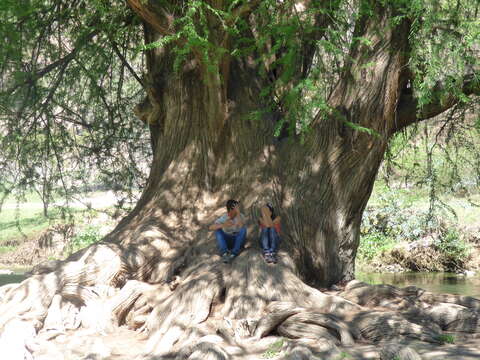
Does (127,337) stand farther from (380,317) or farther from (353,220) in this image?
(353,220)

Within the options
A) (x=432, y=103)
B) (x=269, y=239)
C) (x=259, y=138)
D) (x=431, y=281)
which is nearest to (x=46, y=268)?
(x=269, y=239)

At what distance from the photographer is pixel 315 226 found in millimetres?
9648

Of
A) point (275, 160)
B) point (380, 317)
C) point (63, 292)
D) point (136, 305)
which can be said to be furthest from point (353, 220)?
point (63, 292)

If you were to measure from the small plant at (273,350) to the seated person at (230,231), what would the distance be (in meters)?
1.82

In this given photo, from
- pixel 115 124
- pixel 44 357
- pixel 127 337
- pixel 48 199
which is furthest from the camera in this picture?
pixel 115 124

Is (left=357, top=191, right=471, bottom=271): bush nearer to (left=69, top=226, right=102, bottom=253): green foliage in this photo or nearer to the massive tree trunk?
(left=69, top=226, right=102, bottom=253): green foliage

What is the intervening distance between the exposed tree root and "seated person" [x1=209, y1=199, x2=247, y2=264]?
0.54 feet

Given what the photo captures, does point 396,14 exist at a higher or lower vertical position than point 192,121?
higher

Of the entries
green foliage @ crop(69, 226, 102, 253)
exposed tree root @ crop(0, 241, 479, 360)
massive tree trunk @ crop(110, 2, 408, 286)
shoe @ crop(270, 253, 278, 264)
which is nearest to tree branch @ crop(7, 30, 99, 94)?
massive tree trunk @ crop(110, 2, 408, 286)

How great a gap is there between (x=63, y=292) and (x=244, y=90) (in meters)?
4.04

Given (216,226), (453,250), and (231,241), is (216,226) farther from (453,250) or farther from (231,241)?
(453,250)

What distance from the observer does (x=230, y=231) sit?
9.13 meters

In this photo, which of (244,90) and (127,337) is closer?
(127,337)

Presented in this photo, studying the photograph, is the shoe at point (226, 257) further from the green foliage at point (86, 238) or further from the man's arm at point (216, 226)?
the green foliage at point (86, 238)
